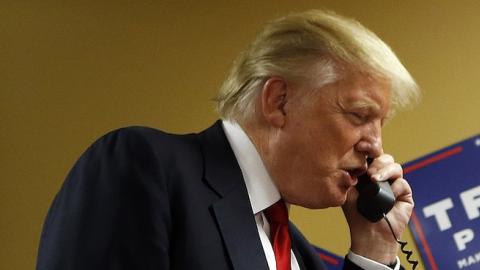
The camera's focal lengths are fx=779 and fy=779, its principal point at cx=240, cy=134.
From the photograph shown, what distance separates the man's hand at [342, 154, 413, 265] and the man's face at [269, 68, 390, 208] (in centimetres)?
27

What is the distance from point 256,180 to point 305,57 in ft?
0.68

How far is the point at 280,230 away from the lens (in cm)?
123

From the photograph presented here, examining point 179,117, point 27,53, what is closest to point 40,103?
point 27,53

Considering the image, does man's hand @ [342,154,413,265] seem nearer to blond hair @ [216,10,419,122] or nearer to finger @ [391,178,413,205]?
finger @ [391,178,413,205]

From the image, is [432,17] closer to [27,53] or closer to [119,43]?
[119,43]

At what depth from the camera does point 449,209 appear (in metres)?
2.20

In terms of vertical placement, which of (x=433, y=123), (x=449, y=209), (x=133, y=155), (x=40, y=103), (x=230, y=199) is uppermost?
(x=40, y=103)

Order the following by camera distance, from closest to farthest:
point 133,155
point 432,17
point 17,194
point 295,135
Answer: point 133,155 < point 295,135 < point 17,194 < point 432,17

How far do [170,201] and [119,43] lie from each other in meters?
1.19

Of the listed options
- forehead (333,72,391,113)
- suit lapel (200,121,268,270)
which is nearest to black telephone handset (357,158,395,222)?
forehead (333,72,391,113)

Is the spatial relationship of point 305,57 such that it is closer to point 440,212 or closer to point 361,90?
point 361,90

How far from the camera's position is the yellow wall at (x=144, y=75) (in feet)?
6.96

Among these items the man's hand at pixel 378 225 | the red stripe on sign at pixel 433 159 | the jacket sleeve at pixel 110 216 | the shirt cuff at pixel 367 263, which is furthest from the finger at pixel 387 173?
the red stripe on sign at pixel 433 159

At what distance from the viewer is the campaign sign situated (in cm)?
219
